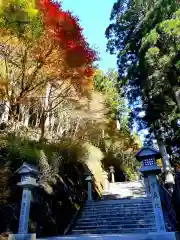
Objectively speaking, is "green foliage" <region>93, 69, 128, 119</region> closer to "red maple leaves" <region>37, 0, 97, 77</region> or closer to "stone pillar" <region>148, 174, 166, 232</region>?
"red maple leaves" <region>37, 0, 97, 77</region>

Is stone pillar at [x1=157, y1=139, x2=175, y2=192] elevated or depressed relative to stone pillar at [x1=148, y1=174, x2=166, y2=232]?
elevated

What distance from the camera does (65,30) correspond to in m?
8.78

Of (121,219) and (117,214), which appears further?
(117,214)

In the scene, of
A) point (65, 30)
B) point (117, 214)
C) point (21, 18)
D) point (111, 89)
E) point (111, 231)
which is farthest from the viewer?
point (111, 89)

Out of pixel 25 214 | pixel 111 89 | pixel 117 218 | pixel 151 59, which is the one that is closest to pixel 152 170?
pixel 25 214

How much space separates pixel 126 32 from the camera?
467 inches

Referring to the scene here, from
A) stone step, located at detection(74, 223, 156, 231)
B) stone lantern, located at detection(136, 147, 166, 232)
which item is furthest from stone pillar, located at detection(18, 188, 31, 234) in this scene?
stone step, located at detection(74, 223, 156, 231)

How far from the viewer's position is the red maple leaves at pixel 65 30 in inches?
337

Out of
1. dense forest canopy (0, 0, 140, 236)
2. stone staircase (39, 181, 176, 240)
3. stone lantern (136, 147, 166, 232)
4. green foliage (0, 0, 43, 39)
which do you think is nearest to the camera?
stone lantern (136, 147, 166, 232)

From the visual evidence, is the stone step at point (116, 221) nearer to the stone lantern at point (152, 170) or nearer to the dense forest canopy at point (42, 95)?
the dense forest canopy at point (42, 95)

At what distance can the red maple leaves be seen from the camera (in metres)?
8.57

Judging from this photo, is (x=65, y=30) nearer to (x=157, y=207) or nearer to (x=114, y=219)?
Result: (x=157, y=207)

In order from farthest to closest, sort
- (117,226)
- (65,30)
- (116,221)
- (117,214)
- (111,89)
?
(111,89) → (117,214) → (65,30) → (116,221) → (117,226)

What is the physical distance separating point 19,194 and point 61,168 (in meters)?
3.05
